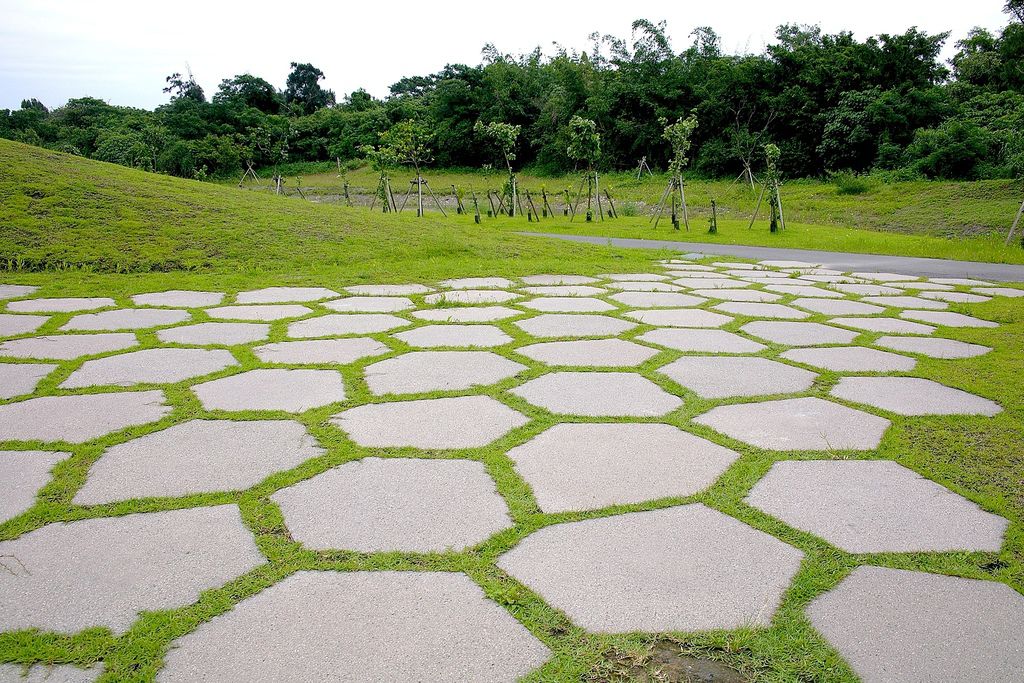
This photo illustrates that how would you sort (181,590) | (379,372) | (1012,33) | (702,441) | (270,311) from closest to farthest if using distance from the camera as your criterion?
(181,590) → (702,441) → (379,372) → (270,311) → (1012,33)

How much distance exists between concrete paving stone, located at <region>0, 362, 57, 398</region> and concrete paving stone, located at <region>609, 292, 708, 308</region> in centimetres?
287

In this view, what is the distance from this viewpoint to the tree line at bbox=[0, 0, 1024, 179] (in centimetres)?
1797

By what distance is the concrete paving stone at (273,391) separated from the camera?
202 cm

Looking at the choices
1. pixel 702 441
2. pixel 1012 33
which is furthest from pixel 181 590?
pixel 1012 33

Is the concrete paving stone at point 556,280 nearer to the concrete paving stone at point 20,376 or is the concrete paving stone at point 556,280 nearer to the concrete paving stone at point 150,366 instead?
the concrete paving stone at point 150,366

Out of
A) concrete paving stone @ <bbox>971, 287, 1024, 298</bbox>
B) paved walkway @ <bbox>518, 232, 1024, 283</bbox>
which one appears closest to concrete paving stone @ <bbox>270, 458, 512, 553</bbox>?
concrete paving stone @ <bbox>971, 287, 1024, 298</bbox>

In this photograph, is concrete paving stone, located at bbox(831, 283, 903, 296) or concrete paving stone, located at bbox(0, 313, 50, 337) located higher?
concrete paving stone, located at bbox(0, 313, 50, 337)

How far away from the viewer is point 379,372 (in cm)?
238

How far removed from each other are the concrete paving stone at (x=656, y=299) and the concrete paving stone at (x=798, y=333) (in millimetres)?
603

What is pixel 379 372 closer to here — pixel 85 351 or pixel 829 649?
pixel 85 351

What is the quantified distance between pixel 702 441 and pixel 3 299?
13.3ft

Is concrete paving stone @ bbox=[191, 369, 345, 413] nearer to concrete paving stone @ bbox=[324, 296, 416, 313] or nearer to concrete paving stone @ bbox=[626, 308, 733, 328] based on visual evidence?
concrete paving stone @ bbox=[324, 296, 416, 313]

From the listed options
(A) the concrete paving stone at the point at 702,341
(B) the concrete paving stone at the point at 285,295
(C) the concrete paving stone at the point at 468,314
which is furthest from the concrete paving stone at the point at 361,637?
(B) the concrete paving stone at the point at 285,295

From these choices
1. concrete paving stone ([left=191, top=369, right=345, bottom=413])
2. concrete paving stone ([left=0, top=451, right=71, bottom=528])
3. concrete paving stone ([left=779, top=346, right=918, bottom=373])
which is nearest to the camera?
concrete paving stone ([left=0, top=451, right=71, bottom=528])
